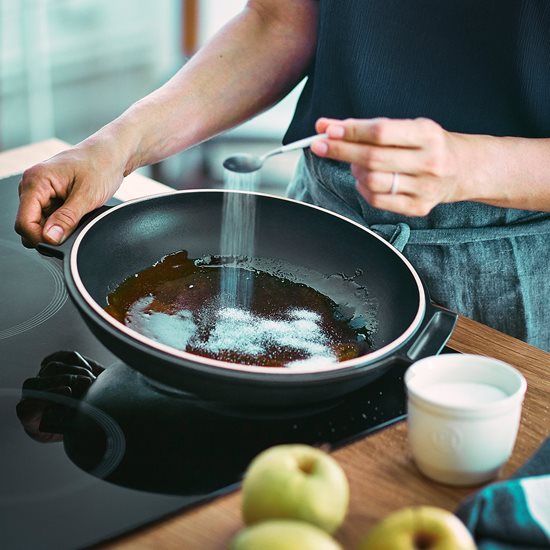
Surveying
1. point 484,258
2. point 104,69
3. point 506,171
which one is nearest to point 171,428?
point 506,171

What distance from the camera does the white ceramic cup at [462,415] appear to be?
2.49 ft

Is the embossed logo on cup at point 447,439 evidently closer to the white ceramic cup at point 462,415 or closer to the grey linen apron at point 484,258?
the white ceramic cup at point 462,415

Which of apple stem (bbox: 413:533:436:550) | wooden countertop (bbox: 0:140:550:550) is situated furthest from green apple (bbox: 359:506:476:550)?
wooden countertop (bbox: 0:140:550:550)

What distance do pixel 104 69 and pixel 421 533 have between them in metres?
3.53

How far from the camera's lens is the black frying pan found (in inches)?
31.6

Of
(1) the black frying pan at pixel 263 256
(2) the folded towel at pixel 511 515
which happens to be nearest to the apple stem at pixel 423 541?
(2) the folded towel at pixel 511 515

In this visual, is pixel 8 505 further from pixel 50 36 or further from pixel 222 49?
pixel 50 36

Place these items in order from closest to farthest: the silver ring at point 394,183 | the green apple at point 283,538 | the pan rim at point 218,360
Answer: the green apple at point 283,538, the pan rim at point 218,360, the silver ring at point 394,183

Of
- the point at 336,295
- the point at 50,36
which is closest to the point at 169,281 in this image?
the point at 336,295

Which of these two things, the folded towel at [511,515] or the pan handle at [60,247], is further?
the pan handle at [60,247]

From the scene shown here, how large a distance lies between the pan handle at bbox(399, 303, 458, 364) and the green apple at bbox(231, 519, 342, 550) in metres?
0.28

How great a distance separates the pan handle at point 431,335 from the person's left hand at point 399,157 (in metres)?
0.12

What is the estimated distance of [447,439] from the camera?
772 mm

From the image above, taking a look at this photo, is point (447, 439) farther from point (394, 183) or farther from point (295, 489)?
point (394, 183)
